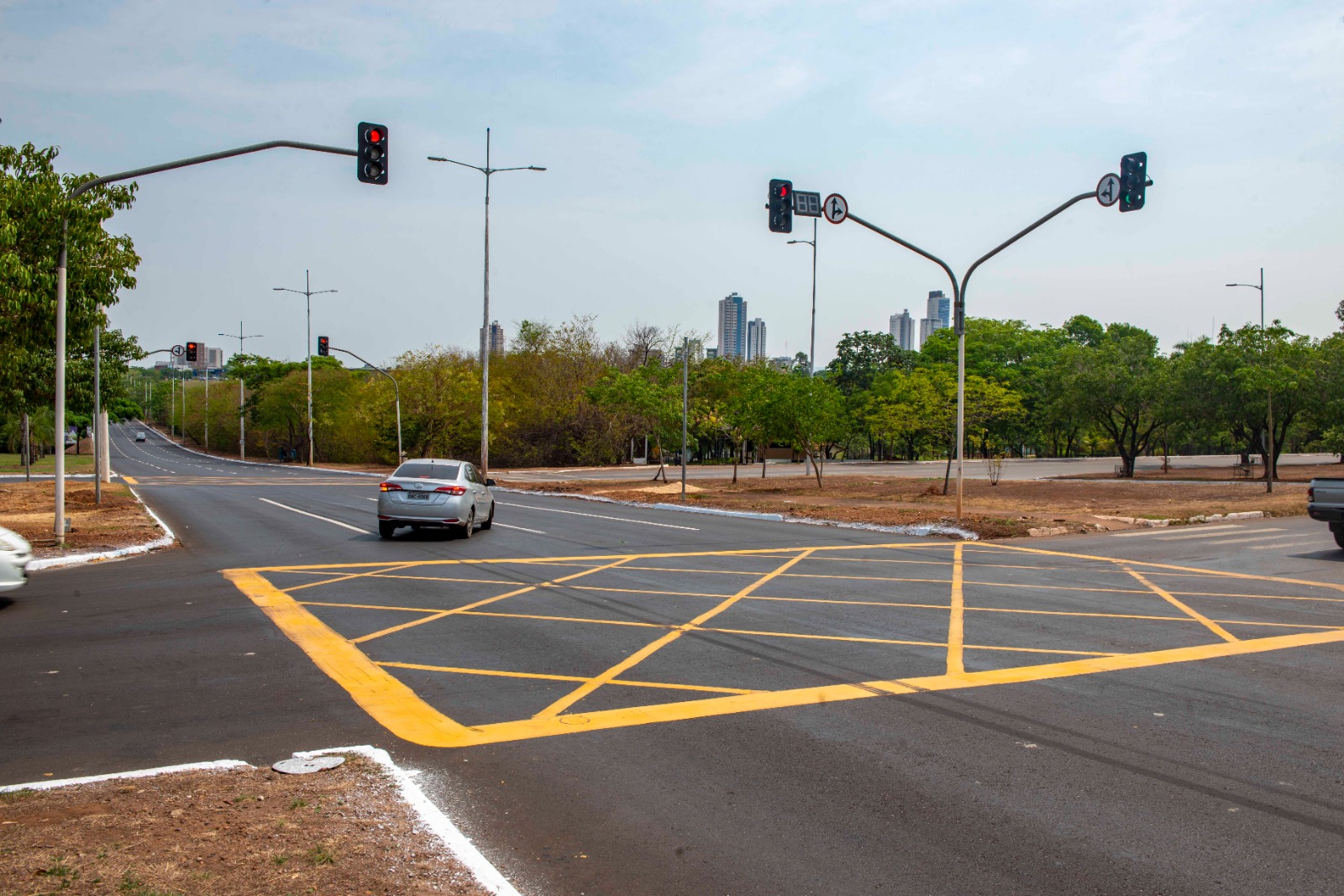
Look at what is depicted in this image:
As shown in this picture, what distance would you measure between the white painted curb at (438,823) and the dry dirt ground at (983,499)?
16.9m

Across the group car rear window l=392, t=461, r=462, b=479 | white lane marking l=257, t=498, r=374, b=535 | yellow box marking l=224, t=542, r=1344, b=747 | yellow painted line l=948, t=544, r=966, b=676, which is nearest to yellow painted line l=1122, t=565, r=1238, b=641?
yellow box marking l=224, t=542, r=1344, b=747

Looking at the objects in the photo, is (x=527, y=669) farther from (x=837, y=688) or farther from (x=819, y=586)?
(x=819, y=586)

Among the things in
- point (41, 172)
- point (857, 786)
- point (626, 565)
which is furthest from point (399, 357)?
point (857, 786)

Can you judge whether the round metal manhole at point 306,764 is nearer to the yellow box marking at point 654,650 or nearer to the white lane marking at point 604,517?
the yellow box marking at point 654,650

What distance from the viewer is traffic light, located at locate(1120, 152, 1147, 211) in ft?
56.3

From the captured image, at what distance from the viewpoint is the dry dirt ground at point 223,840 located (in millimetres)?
4137

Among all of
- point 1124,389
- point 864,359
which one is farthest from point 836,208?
point 864,359

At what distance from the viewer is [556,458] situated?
232ft

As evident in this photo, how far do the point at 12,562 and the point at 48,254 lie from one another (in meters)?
8.98

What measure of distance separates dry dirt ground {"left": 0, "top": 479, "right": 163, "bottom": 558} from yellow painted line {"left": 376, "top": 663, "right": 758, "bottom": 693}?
10.6m

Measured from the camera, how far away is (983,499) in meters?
33.4

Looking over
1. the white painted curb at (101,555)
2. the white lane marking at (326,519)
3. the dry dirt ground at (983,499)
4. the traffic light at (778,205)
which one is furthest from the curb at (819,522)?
the white painted curb at (101,555)

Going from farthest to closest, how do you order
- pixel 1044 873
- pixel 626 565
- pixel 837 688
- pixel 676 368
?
pixel 676 368 → pixel 626 565 → pixel 837 688 → pixel 1044 873

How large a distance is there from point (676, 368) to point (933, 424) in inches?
796
